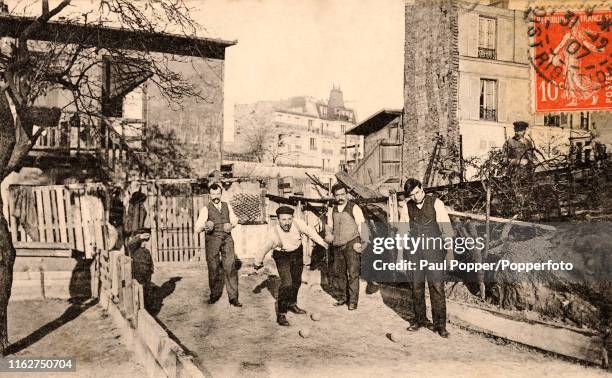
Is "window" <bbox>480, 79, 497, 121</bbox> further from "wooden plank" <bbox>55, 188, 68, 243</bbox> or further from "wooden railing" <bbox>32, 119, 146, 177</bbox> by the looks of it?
"wooden plank" <bbox>55, 188, 68, 243</bbox>

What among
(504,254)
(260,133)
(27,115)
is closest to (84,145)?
(27,115)

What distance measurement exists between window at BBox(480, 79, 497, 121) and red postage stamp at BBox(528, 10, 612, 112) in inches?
390

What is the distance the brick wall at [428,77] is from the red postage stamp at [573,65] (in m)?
9.20

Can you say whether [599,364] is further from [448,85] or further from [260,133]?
[260,133]

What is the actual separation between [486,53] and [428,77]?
2.65 meters

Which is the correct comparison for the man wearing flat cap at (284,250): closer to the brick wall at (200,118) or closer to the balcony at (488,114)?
the brick wall at (200,118)

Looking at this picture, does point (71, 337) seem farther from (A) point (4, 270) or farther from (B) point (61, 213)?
(B) point (61, 213)

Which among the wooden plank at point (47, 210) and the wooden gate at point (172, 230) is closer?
the wooden plank at point (47, 210)

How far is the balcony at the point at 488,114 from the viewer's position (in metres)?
20.4

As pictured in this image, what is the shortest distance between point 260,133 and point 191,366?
43753 millimetres

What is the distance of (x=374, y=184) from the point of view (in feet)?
65.4

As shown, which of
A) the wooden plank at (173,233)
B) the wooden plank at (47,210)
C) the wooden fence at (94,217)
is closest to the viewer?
the wooden fence at (94,217)

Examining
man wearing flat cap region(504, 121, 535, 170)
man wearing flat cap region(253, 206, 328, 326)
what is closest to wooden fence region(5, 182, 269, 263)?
man wearing flat cap region(253, 206, 328, 326)

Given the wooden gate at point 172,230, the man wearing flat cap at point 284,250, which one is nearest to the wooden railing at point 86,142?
the wooden gate at point 172,230
